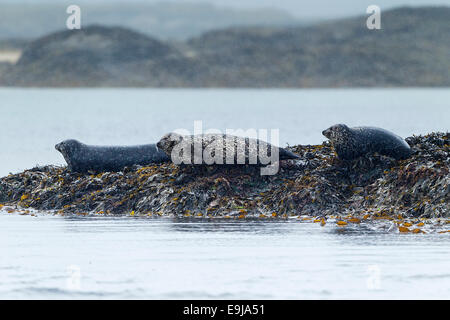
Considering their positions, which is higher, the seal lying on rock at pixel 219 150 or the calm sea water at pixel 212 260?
the seal lying on rock at pixel 219 150

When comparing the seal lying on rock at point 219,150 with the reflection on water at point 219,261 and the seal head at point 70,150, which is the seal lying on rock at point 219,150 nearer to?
the seal head at point 70,150

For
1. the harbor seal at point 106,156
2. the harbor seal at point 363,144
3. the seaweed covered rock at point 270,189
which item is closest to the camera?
the seaweed covered rock at point 270,189

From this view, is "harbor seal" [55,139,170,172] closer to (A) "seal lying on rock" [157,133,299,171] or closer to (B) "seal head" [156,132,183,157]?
(B) "seal head" [156,132,183,157]

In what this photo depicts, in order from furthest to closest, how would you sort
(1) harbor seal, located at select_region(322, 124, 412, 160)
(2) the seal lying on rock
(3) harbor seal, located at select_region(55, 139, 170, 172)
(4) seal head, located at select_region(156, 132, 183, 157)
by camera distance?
(3) harbor seal, located at select_region(55, 139, 170, 172)
(4) seal head, located at select_region(156, 132, 183, 157)
(2) the seal lying on rock
(1) harbor seal, located at select_region(322, 124, 412, 160)

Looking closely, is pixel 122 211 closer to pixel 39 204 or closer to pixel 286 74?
pixel 39 204

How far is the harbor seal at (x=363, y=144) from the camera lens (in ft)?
55.6

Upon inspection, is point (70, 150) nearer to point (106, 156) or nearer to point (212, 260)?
point (106, 156)

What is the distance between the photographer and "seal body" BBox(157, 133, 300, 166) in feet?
56.8

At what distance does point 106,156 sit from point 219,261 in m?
8.40

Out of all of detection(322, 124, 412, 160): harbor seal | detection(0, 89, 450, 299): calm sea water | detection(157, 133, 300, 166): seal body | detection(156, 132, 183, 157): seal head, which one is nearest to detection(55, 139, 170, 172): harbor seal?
detection(156, 132, 183, 157): seal head

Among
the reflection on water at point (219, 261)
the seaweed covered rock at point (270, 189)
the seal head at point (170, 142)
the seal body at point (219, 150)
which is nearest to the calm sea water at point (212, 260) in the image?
the reflection on water at point (219, 261)

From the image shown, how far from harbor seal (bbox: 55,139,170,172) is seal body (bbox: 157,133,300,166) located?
0.83 m

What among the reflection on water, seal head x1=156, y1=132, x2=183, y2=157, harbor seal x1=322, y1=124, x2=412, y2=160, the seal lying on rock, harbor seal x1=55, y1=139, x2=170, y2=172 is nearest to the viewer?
the reflection on water

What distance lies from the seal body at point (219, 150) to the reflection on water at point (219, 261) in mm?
2830
